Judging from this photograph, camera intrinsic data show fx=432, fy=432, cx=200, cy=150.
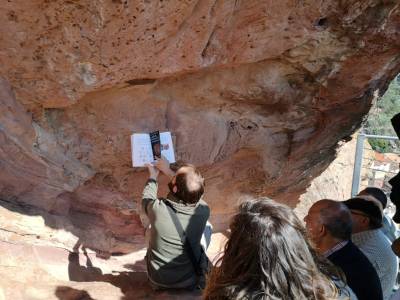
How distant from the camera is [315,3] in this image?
11.1 ft

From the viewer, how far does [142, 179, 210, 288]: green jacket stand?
301 cm

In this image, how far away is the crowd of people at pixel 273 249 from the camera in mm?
1411

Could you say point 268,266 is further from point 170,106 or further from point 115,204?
point 115,204

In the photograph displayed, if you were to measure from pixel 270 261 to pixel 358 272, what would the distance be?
1.22 m

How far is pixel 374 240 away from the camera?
2.94 meters

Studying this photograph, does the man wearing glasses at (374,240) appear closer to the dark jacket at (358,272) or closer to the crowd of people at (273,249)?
the crowd of people at (273,249)

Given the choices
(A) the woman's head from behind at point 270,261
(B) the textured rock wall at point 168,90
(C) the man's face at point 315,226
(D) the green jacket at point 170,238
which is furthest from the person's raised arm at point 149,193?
(A) the woman's head from behind at point 270,261

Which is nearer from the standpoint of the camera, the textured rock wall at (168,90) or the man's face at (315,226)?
the man's face at (315,226)

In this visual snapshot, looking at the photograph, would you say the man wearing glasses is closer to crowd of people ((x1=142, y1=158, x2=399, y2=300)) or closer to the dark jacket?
crowd of people ((x1=142, y1=158, x2=399, y2=300))

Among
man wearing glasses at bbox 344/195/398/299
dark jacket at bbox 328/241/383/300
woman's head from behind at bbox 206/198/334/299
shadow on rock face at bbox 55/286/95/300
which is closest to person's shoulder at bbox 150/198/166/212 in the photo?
shadow on rock face at bbox 55/286/95/300

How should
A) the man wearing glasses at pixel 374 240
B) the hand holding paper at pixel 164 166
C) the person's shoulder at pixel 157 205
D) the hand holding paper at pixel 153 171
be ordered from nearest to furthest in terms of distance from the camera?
1. the man wearing glasses at pixel 374 240
2. the person's shoulder at pixel 157 205
3. the hand holding paper at pixel 153 171
4. the hand holding paper at pixel 164 166

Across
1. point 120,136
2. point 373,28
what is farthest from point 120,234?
point 373,28

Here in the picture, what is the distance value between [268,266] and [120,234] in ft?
11.9

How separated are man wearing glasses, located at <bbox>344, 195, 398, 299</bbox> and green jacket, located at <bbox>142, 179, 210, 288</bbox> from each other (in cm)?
107
